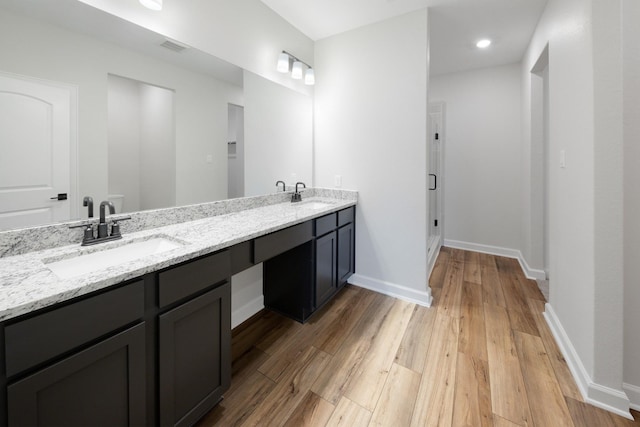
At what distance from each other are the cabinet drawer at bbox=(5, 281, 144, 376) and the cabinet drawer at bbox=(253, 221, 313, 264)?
2.15 ft

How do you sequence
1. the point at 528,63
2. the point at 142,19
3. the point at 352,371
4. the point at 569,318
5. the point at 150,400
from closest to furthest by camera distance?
1. the point at 150,400
2. the point at 142,19
3. the point at 352,371
4. the point at 569,318
5. the point at 528,63

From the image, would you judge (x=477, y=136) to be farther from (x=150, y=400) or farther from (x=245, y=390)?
(x=150, y=400)

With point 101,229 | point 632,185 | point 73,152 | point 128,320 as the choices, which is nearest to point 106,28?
point 73,152

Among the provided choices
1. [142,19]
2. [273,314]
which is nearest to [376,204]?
[273,314]

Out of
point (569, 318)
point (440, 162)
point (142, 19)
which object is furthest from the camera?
point (440, 162)

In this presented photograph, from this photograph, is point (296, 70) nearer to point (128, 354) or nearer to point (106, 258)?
point (106, 258)

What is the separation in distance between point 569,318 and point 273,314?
2.03 m

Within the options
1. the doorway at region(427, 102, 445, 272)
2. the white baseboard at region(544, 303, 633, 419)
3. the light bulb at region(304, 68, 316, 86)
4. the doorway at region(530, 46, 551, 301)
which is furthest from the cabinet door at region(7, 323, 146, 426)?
the doorway at region(427, 102, 445, 272)

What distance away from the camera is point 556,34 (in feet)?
6.63

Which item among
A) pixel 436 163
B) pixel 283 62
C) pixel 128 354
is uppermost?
pixel 283 62

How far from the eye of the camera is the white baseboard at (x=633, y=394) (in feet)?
4.65

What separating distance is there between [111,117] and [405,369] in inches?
83.2

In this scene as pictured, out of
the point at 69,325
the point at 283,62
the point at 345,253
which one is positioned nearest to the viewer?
the point at 69,325

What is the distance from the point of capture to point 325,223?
89.0 inches
